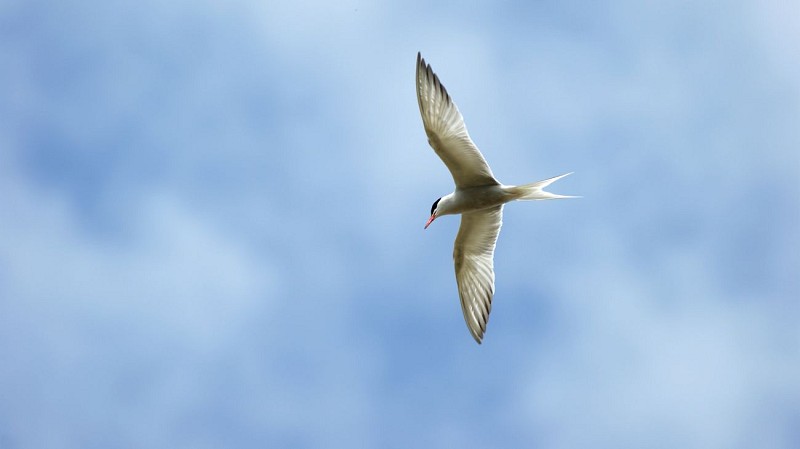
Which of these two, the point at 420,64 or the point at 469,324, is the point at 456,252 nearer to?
the point at 469,324

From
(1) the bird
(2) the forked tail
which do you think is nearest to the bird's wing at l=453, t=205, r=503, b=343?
(1) the bird

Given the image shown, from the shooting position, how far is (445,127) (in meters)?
11.1

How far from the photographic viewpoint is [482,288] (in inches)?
490

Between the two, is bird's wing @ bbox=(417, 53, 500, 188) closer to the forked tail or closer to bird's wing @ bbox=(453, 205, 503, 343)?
the forked tail

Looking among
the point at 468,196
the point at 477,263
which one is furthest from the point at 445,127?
the point at 477,263

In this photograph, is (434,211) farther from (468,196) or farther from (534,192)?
(534,192)

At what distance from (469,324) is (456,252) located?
3.14 feet

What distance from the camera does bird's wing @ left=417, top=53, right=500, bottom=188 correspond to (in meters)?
11.0

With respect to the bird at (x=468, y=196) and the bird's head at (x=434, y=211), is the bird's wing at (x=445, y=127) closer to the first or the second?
the bird at (x=468, y=196)

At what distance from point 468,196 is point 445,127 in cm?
102

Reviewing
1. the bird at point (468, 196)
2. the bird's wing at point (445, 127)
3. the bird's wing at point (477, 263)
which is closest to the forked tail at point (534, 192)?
the bird at point (468, 196)

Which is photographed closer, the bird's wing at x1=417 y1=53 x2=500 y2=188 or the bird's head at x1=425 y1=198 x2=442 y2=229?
the bird's wing at x1=417 y1=53 x2=500 y2=188

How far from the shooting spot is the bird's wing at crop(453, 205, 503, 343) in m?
12.2

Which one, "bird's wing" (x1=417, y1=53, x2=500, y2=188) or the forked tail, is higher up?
"bird's wing" (x1=417, y1=53, x2=500, y2=188)
